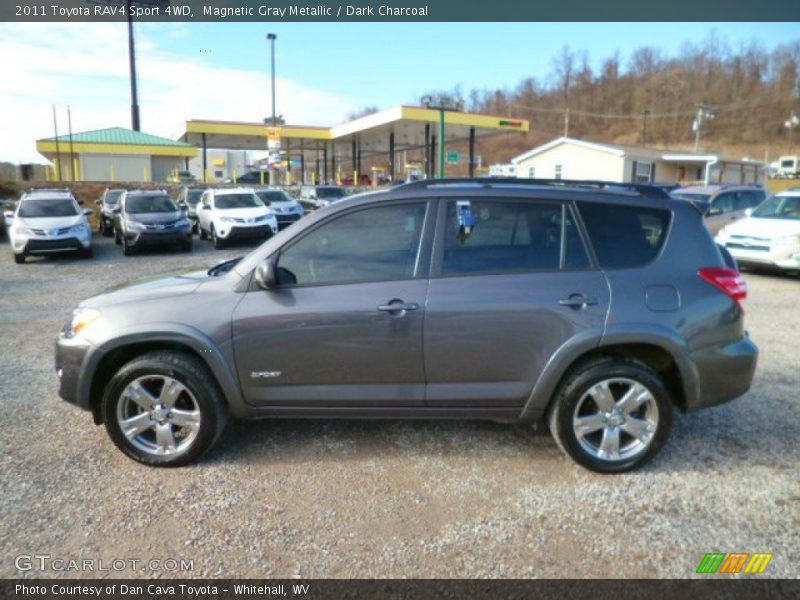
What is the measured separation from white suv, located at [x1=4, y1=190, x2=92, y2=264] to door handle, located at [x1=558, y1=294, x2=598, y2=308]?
14111 mm

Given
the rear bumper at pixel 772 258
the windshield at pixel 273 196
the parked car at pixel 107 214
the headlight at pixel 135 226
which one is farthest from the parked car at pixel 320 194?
the rear bumper at pixel 772 258

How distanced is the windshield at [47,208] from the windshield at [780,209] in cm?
1589

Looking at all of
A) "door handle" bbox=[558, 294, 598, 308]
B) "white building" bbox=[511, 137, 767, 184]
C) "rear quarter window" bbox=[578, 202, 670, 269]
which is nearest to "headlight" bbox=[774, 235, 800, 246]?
"rear quarter window" bbox=[578, 202, 670, 269]

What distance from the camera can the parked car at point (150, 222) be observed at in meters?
15.6

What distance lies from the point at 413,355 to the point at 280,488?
1115mm

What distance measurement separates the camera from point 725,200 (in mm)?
15133

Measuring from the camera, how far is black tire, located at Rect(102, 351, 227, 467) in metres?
3.64

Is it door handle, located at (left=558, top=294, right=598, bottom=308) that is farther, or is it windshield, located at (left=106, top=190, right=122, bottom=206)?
windshield, located at (left=106, top=190, right=122, bottom=206)

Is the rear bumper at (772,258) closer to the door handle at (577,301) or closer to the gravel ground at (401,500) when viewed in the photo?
the gravel ground at (401,500)

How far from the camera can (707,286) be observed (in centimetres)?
360

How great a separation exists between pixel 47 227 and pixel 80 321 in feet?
40.7

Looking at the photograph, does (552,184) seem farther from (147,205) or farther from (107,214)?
(107,214)

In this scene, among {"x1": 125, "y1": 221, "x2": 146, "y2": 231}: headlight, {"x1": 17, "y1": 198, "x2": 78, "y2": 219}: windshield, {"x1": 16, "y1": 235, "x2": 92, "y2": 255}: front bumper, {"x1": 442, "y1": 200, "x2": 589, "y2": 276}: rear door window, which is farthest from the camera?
{"x1": 125, "y1": 221, "x2": 146, "y2": 231}: headlight

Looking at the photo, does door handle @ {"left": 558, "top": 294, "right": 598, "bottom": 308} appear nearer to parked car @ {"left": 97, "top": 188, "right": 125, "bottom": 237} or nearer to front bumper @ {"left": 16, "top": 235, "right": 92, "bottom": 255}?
front bumper @ {"left": 16, "top": 235, "right": 92, "bottom": 255}
